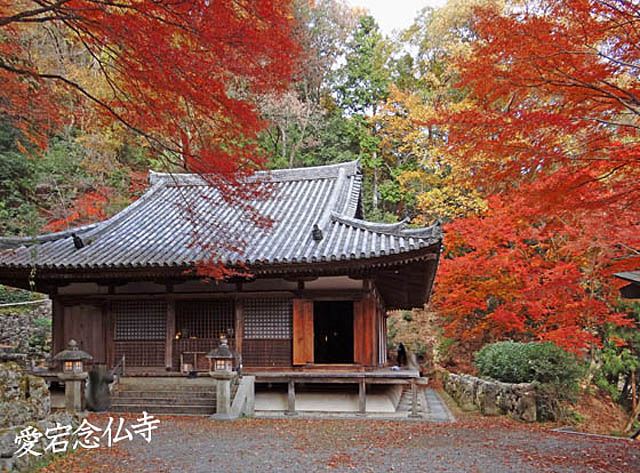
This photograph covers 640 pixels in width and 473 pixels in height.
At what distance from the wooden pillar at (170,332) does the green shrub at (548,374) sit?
8.17 m

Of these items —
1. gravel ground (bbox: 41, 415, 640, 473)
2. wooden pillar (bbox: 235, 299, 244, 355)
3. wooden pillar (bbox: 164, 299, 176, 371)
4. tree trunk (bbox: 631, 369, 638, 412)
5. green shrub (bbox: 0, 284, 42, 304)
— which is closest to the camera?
gravel ground (bbox: 41, 415, 640, 473)

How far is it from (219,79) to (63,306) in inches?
329

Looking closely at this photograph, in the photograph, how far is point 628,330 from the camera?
1706 centimetres

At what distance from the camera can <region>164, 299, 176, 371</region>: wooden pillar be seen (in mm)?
13576

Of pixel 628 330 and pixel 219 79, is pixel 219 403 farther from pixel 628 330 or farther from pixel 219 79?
pixel 628 330

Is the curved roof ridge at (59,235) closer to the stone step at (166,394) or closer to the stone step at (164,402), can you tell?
the stone step at (166,394)

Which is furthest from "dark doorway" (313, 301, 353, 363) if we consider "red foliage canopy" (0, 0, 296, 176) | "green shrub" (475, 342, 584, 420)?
"red foliage canopy" (0, 0, 296, 176)

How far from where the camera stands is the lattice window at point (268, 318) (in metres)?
13.3

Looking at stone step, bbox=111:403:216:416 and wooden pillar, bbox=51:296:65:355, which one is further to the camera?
wooden pillar, bbox=51:296:65:355

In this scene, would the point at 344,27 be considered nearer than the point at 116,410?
No

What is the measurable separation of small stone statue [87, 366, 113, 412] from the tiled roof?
248cm

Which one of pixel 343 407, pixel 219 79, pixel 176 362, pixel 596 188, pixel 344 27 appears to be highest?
pixel 344 27

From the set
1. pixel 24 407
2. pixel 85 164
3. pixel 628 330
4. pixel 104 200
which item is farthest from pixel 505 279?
pixel 85 164

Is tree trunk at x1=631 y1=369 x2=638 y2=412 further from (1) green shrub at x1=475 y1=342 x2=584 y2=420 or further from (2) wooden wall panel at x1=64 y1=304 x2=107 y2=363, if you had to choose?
(2) wooden wall panel at x1=64 y1=304 x2=107 y2=363
